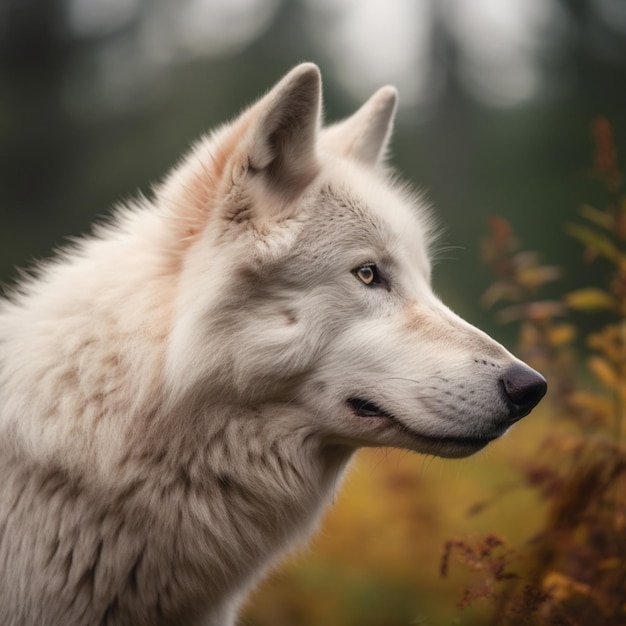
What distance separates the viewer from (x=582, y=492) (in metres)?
3.29

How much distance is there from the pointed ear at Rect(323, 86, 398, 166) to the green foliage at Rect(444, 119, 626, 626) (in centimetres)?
99

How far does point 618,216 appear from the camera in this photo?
3.63m

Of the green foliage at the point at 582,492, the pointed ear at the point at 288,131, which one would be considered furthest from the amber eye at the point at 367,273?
the green foliage at the point at 582,492

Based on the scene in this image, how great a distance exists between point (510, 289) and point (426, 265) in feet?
4.06

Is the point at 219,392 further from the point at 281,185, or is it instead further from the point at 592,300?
the point at 592,300

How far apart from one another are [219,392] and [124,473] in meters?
0.43

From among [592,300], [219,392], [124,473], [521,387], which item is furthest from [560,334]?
[124,473]

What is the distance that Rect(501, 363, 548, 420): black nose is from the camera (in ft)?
8.17

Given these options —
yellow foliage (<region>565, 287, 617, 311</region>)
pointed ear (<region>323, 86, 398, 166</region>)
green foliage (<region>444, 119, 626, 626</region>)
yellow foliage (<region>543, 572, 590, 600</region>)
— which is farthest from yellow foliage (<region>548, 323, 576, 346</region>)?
pointed ear (<region>323, 86, 398, 166</region>)

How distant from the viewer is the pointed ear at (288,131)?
2543mm

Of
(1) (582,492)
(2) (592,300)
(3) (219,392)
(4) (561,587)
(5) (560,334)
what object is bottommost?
(4) (561,587)

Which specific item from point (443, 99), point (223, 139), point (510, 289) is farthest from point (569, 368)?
point (443, 99)

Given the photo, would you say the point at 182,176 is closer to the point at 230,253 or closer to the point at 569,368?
the point at 230,253

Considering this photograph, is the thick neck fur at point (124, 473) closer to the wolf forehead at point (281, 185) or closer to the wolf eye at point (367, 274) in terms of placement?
the wolf forehead at point (281, 185)
